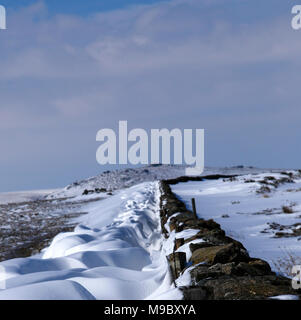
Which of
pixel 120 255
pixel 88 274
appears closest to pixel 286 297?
pixel 88 274

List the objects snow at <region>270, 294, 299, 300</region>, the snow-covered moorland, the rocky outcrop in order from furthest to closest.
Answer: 1. the snow-covered moorland
2. the rocky outcrop
3. snow at <region>270, 294, 299, 300</region>

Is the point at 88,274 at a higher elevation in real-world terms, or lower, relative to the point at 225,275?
lower

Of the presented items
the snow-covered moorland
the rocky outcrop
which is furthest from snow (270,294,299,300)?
the snow-covered moorland

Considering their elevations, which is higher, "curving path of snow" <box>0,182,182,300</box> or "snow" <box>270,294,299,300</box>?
"snow" <box>270,294,299,300</box>

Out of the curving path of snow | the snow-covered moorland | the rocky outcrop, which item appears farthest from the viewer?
the snow-covered moorland

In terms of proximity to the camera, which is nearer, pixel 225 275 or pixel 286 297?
pixel 286 297

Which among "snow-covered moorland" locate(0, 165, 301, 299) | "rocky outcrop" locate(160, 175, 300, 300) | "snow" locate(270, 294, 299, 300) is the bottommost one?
"snow-covered moorland" locate(0, 165, 301, 299)

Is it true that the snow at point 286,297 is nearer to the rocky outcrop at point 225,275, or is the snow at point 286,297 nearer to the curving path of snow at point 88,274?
the rocky outcrop at point 225,275

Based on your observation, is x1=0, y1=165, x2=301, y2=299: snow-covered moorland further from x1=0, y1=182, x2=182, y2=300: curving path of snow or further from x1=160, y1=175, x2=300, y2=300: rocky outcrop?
x1=160, y1=175, x2=300, y2=300: rocky outcrop

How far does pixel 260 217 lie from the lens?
32.0ft

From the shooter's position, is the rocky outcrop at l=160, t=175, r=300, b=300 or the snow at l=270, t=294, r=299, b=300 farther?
the rocky outcrop at l=160, t=175, r=300, b=300

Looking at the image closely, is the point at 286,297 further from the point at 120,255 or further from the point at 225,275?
the point at 120,255

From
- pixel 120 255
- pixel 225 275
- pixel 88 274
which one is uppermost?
pixel 225 275

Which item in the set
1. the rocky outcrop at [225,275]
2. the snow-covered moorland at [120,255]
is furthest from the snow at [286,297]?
the snow-covered moorland at [120,255]
